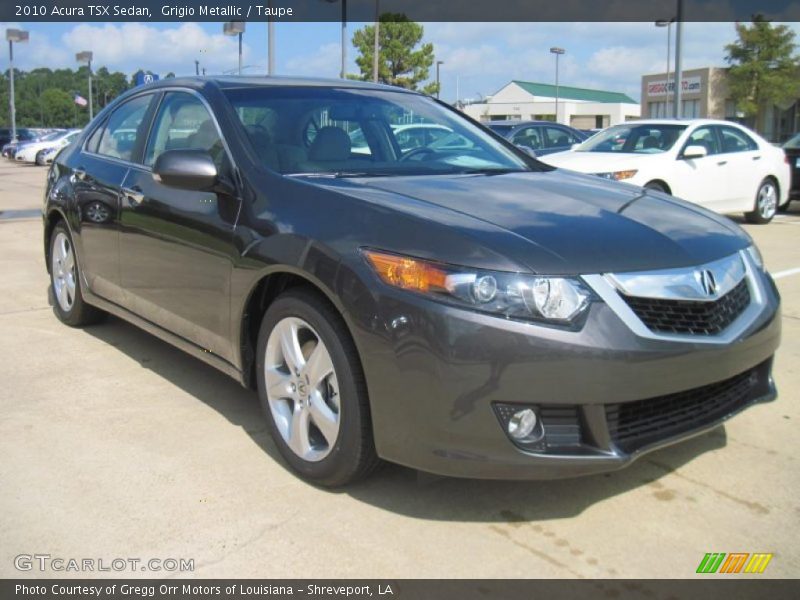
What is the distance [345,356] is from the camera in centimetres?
285

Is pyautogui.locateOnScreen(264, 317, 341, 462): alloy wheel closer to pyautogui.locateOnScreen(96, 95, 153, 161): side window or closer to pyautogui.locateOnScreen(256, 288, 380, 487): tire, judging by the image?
pyautogui.locateOnScreen(256, 288, 380, 487): tire

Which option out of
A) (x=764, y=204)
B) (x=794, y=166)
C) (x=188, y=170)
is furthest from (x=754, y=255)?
(x=794, y=166)

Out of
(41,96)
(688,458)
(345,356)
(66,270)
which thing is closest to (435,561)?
(345,356)

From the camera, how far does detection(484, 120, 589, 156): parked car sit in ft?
50.5

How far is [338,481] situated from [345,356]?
50cm

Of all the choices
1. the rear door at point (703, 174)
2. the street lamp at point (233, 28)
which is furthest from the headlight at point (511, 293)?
the street lamp at point (233, 28)

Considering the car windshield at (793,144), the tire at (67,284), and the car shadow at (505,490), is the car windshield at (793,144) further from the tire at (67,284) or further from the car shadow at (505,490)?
the tire at (67,284)

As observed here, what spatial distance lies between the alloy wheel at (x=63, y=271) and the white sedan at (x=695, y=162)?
6.12m

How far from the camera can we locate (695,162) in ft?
34.1

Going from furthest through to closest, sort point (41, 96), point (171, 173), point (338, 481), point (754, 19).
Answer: point (41, 96) < point (754, 19) < point (171, 173) < point (338, 481)

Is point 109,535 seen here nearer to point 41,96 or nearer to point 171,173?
point 171,173

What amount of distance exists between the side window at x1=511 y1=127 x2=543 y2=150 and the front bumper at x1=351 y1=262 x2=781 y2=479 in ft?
42.8

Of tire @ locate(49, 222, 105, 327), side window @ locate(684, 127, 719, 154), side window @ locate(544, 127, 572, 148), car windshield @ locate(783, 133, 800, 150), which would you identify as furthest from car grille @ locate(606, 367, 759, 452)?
side window @ locate(544, 127, 572, 148)

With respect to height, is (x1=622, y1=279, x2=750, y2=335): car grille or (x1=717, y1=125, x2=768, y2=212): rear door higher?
(x1=717, y1=125, x2=768, y2=212): rear door
